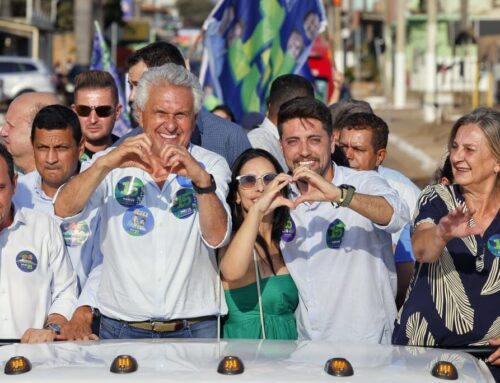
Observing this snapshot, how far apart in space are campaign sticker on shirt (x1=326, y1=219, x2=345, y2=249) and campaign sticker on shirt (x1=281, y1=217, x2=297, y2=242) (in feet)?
0.53

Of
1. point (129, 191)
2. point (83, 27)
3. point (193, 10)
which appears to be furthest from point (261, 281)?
point (193, 10)

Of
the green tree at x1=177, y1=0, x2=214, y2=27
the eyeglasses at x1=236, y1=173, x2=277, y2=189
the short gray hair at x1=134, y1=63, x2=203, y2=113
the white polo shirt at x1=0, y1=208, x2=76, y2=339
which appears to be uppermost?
the green tree at x1=177, y1=0, x2=214, y2=27

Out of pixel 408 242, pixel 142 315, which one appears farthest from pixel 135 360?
pixel 408 242

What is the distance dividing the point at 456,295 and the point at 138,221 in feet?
4.43

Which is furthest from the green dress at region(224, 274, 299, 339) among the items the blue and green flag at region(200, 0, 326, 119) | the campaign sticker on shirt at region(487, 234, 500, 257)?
the blue and green flag at region(200, 0, 326, 119)

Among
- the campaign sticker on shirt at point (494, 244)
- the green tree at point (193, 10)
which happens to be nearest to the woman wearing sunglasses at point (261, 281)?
the campaign sticker on shirt at point (494, 244)

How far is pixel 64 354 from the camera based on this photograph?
13.0 ft

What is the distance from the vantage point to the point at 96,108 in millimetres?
7496

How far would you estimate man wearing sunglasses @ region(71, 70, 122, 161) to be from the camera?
7.46m

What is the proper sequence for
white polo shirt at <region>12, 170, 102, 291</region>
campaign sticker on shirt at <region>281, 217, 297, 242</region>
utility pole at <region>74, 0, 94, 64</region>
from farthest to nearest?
utility pole at <region>74, 0, 94, 64</region>, white polo shirt at <region>12, 170, 102, 291</region>, campaign sticker on shirt at <region>281, 217, 297, 242</region>

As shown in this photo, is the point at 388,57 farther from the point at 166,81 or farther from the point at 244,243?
the point at 244,243

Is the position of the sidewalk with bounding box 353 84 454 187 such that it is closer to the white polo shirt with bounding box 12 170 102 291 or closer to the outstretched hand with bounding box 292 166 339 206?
the white polo shirt with bounding box 12 170 102 291

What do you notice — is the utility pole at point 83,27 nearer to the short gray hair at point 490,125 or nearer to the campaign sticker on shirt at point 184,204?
the campaign sticker on shirt at point 184,204

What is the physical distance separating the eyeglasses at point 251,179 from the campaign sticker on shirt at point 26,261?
3.24 ft
